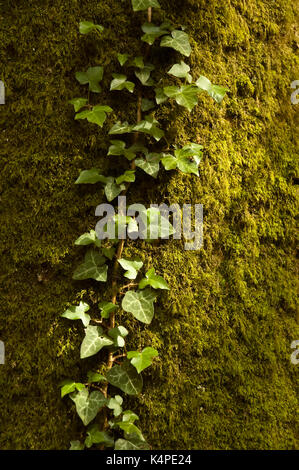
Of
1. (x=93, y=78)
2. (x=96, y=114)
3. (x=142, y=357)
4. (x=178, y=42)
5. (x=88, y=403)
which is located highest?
(x=178, y=42)

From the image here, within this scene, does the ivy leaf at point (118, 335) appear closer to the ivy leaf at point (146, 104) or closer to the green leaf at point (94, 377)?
the green leaf at point (94, 377)

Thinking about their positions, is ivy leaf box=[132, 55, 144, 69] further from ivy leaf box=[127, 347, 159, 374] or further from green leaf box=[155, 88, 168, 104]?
ivy leaf box=[127, 347, 159, 374]

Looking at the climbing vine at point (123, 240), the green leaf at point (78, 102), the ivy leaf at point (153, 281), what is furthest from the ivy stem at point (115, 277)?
the green leaf at point (78, 102)

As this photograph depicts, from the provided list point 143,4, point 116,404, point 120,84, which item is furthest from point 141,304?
point 143,4

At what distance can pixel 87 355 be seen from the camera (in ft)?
3.98

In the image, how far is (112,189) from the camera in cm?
132

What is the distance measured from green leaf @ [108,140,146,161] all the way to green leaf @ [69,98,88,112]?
17 centimetres

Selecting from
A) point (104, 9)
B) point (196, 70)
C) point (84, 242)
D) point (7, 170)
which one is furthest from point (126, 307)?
point (104, 9)

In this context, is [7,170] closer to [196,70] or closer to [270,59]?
[196,70]

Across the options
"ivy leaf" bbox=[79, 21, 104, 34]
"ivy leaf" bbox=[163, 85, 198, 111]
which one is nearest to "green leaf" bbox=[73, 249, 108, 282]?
"ivy leaf" bbox=[163, 85, 198, 111]

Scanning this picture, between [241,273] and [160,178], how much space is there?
1.65ft

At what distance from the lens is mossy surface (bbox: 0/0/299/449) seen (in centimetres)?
127

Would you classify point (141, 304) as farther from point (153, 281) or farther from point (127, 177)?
point (127, 177)

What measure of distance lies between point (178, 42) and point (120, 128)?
41 centimetres
